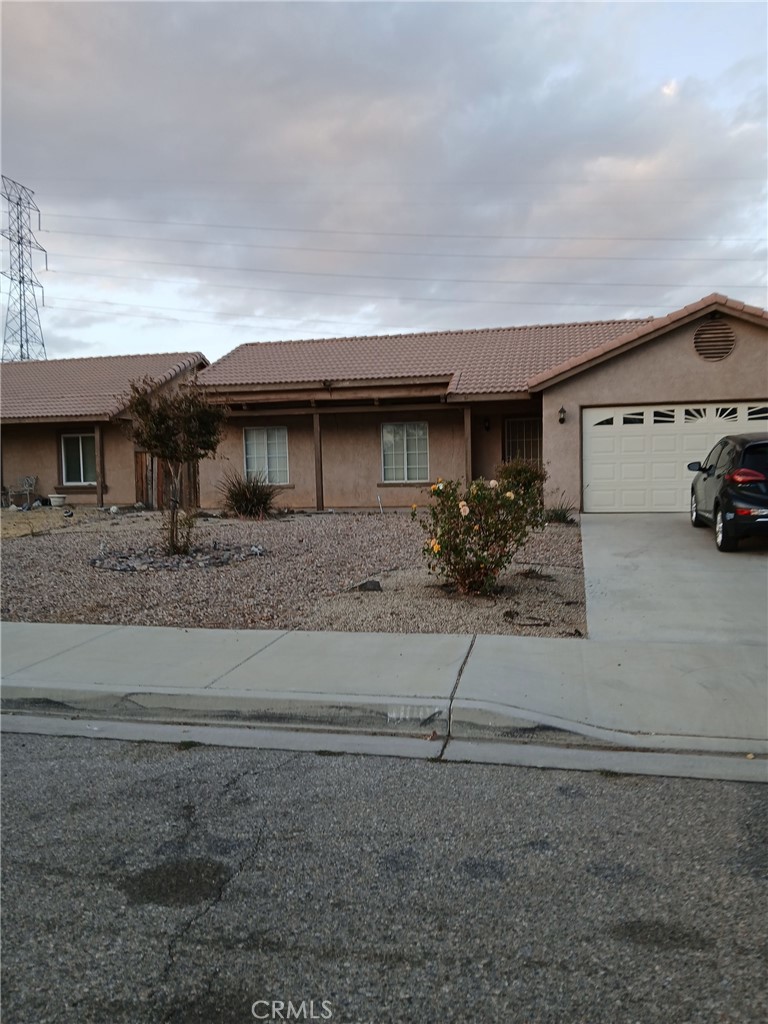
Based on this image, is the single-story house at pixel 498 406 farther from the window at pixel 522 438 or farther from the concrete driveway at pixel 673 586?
the concrete driveway at pixel 673 586

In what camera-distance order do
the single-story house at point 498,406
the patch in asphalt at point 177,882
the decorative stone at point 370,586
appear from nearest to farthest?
the patch in asphalt at point 177,882, the decorative stone at point 370,586, the single-story house at point 498,406

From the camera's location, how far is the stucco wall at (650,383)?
16562mm

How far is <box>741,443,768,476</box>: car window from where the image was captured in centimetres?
1159

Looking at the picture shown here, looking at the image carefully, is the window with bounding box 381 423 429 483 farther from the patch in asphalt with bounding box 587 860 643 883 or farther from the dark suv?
the patch in asphalt with bounding box 587 860 643 883

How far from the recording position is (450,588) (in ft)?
32.8

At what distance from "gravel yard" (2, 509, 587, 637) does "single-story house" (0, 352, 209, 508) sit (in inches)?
366

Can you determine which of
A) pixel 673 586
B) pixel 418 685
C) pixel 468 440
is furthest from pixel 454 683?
pixel 468 440

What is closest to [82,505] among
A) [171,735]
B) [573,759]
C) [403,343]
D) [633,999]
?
[403,343]

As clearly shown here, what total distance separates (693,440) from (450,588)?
9.15 m

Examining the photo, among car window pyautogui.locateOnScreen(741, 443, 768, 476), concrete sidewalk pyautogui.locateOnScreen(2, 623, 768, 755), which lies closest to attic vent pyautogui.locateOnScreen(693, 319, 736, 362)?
car window pyautogui.locateOnScreen(741, 443, 768, 476)

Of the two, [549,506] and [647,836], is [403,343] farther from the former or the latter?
[647,836]

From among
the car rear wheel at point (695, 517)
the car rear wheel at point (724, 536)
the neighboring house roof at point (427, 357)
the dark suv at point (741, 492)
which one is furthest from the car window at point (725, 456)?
the neighboring house roof at point (427, 357)

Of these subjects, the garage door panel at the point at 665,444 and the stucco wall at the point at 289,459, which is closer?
the garage door panel at the point at 665,444

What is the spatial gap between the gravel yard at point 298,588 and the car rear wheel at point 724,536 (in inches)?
81.8
